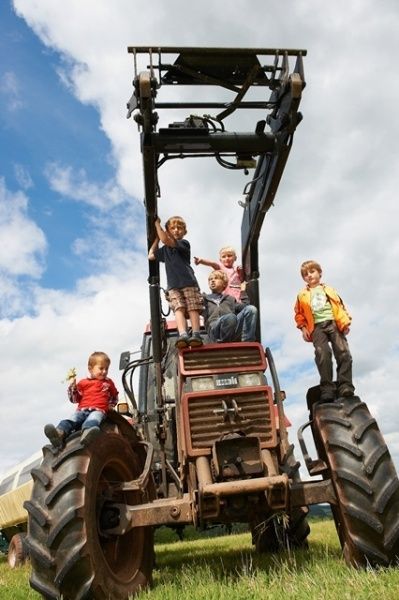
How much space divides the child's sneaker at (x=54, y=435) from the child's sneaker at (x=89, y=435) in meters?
0.17

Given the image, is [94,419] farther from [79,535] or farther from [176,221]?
[176,221]

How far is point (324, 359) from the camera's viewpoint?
5602 millimetres

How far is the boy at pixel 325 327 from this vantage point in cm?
550

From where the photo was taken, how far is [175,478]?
18.6ft

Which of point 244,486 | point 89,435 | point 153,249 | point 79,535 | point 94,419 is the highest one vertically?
point 153,249

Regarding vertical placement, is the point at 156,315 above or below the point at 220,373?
above

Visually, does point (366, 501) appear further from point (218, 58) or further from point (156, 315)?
point (218, 58)

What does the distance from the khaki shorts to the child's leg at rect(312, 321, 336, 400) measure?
3.75 feet

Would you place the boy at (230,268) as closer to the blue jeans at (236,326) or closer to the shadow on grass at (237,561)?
the blue jeans at (236,326)

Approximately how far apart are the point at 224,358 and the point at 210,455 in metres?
0.84

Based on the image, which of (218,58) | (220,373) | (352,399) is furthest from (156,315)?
(218,58)

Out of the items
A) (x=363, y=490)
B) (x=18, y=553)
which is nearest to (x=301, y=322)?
(x=363, y=490)

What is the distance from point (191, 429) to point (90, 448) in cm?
84

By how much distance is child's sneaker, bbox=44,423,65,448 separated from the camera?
15.4 ft
